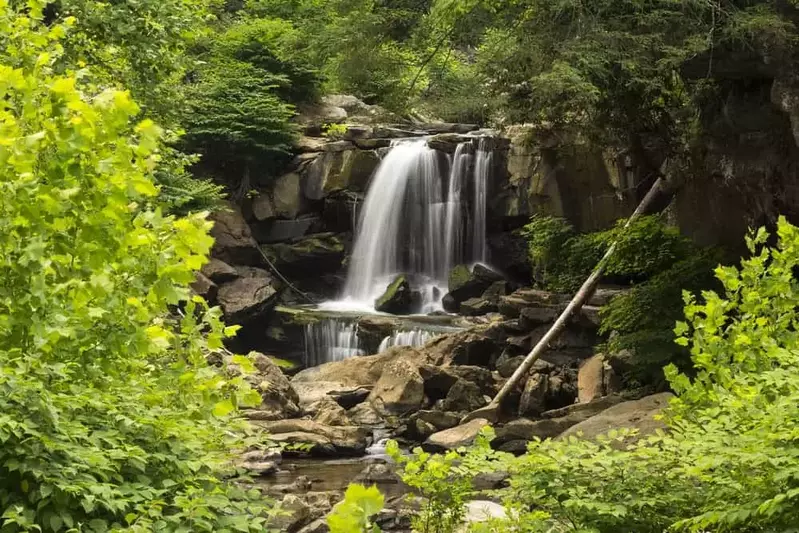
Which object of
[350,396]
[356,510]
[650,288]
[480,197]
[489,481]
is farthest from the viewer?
[480,197]

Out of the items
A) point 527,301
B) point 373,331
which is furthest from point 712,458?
point 373,331

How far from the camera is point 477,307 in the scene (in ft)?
67.6

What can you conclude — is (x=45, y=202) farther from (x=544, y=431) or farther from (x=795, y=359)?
(x=544, y=431)

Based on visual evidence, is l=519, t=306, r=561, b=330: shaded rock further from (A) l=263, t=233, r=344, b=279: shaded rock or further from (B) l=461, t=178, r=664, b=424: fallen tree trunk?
(A) l=263, t=233, r=344, b=279: shaded rock

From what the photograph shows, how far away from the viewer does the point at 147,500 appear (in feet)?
10.3

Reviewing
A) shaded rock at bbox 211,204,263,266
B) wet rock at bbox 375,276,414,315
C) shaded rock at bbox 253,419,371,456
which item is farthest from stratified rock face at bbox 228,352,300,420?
shaded rock at bbox 211,204,263,266

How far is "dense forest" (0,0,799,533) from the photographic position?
305 centimetres

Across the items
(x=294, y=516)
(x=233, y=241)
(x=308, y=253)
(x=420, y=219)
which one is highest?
(x=420, y=219)

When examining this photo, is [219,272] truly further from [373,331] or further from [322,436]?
[322,436]

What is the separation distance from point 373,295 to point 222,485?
19836mm

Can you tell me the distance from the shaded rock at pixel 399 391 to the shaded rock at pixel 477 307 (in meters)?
5.11

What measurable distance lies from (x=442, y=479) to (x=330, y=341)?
14.8 meters

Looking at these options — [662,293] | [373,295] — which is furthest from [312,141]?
[662,293]

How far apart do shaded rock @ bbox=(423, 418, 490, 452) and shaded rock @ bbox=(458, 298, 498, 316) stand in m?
7.63
